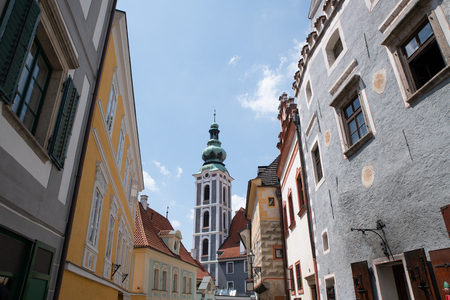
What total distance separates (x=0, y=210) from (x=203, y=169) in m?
65.5

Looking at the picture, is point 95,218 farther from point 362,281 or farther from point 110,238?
point 362,281

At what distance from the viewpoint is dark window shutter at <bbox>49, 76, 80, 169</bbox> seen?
5094mm

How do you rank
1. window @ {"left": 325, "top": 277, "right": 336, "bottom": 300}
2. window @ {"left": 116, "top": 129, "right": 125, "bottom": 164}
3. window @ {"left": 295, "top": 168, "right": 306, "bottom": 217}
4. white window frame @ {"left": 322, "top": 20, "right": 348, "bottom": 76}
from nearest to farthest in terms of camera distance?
white window frame @ {"left": 322, "top": 20, "right": 348, "bottom": 76}, window @ {"left": 325, "top": 277, "right": 336, "bottom": 300}, window @ {"left": 116, "top": 129, "right": 125, "bottom": 164}, window @ {"left": 295, "top": 168, "right": 306, "bottom": 217}

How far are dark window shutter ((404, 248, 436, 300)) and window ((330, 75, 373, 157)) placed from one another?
236 centimetres

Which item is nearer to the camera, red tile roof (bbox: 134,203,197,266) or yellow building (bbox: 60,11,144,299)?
yellow building (bbox: 60,11,144,299)

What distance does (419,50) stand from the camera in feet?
17.8

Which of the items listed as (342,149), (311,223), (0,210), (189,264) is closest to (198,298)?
(189,264)

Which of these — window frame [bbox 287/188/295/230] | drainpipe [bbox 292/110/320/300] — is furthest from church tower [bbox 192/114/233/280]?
drainpipe [bbox 292/110/320/300]

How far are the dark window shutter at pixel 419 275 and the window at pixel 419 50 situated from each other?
2.48m

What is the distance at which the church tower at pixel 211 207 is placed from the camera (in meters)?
62.1

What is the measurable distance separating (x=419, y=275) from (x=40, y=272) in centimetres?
566

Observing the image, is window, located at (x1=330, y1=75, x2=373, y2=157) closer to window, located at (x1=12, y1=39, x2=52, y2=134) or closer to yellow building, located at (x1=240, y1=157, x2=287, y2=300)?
window, located at (x1=12, y1=39, x2=52, y2=134)

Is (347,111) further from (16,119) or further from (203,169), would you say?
(203,169)

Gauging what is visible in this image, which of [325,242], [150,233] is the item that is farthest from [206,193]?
[325,242]
